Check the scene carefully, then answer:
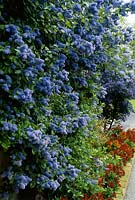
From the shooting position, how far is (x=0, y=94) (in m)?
3.13

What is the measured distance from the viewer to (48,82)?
3.35m

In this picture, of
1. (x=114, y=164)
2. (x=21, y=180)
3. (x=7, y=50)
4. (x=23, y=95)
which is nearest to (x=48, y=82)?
(x=23, y=95)

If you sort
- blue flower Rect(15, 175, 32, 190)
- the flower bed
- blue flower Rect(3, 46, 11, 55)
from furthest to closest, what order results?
the flower bed
blue flower Rect(15, 175, 32, 190)
blue flower Rect(3, 46, 11, 55)

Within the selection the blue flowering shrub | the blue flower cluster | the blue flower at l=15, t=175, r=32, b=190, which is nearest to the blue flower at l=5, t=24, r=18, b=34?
the blue flowering shrub

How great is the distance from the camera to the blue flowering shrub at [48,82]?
3107 millimetres

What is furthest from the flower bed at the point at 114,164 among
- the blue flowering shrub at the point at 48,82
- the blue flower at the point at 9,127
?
the blue flower at the point at 9,127

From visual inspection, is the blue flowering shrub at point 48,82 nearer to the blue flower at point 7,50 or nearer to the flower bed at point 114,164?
the blue flower at point 7,50

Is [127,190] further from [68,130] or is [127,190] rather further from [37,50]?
[37,50]

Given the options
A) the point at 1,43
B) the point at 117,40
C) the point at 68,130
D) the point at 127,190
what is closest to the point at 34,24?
the point at 1,43

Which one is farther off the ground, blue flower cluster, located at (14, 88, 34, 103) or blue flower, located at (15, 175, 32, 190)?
blue flower cluster, located at (14, 88, 34, 103)

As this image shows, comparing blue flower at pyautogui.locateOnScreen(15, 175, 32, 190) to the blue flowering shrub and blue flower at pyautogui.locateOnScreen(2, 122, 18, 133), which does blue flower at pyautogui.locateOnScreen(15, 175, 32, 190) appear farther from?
blue flower at pyautogui.locateOnScreen(2, 122, 18, 133)

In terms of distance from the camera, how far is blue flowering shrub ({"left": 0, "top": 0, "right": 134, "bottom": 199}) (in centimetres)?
311

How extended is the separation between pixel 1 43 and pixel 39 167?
4.24 ft

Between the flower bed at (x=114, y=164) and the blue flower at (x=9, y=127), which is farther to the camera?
the flower bed at (x=114, y=164)
